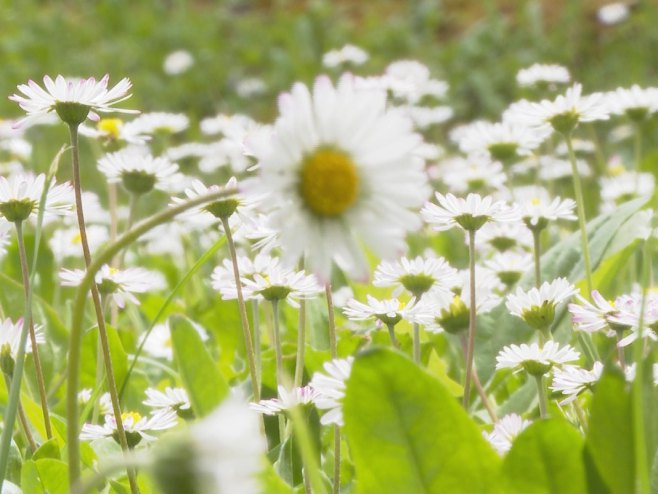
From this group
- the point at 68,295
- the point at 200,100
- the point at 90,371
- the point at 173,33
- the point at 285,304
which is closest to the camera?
the point at 90,371

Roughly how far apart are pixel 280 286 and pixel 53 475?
0.26 metres

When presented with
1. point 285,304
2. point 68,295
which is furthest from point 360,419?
point 68,295

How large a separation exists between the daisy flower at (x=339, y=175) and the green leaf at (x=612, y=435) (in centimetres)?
15

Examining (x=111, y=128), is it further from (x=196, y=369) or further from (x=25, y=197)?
(x=196, y=369)

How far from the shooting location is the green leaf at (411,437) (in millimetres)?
650

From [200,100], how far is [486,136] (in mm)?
3038

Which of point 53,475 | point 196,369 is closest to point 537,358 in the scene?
point 196,369

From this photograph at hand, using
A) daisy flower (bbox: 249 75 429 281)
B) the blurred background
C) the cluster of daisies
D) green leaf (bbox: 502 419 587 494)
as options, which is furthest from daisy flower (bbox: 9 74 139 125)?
the blurred background

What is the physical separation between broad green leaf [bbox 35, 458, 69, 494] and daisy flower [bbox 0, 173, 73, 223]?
193mm

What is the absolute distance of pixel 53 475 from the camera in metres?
0.81

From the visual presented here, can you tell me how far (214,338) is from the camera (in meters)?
1.48

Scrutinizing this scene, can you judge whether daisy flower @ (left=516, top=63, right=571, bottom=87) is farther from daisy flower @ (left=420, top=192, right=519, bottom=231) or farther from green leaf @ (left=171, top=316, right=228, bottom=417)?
green leaf @ (left=171, top=316, right=228, bottom=417)

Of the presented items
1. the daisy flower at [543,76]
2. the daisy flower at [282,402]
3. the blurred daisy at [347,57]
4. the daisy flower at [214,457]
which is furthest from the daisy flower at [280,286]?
the blurred daisy at [347,57]

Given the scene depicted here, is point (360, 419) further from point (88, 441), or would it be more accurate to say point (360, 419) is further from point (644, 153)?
point (644, 153)
